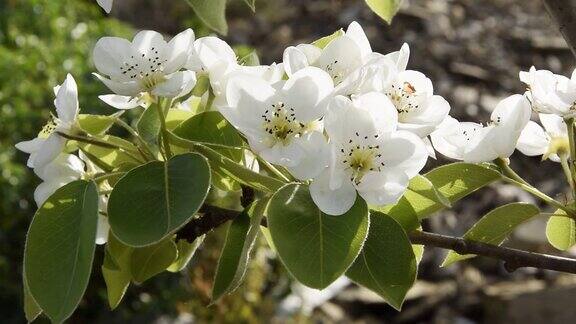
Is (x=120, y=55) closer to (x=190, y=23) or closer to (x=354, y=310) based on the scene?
(x=354, y=310)

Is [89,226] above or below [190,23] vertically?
above

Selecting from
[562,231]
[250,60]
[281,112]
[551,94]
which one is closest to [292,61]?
[281,112]

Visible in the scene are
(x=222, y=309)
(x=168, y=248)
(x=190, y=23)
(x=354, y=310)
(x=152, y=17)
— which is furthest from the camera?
(x=152, y=17)

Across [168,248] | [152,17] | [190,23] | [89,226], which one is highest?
[89,226]

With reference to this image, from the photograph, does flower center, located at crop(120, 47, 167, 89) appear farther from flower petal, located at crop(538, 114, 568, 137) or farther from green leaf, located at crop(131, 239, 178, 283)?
flower petal, located at crop(538, 114, 568, 137)

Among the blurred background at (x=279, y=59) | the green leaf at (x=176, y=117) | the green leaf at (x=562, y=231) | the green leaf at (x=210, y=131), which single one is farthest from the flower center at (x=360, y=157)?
the blurred background at (x=279, y=59)

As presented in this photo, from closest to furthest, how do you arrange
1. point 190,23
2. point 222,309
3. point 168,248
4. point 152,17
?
point 168,248 < point 222,309 < point 190,23 < point 152,17

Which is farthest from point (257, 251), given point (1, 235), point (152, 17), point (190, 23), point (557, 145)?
point (152, 17)
